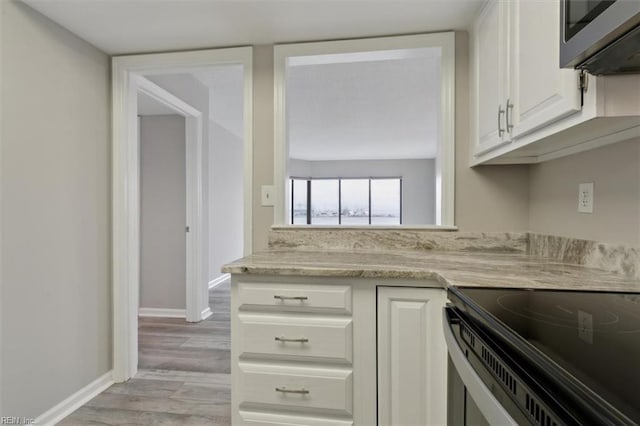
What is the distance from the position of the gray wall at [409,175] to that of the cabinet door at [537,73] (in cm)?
783

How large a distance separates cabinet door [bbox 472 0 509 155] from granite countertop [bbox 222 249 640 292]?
51cm

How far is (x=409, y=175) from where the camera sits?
9.11 meters

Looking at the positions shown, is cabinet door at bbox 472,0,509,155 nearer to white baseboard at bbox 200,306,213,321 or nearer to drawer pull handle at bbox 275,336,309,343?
drawer pull handle at bbox 275,336,309,343

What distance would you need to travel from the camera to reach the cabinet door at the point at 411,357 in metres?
1.30

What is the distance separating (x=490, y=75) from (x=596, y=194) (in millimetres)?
654

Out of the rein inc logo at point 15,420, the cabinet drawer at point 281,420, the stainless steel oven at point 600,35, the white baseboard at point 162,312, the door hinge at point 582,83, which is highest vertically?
the stainless steel oven at point 600,35

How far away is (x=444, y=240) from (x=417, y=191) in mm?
7464

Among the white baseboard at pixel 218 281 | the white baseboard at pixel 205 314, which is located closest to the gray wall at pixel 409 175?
the white baseboard at pixel 218 281

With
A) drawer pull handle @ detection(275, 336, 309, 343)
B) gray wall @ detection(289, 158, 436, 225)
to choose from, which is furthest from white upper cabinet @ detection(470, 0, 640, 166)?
gray wall @ detection(289, 158, 436, 225)

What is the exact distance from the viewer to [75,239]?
200 centimetres

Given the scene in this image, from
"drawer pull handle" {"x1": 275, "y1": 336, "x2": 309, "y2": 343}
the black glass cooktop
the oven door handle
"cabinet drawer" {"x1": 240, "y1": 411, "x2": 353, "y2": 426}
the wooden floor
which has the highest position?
the black glass cooktop

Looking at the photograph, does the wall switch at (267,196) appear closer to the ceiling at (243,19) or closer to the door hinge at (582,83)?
the ceiling at (243,19)

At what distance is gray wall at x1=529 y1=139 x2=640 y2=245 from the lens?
115 centimetres

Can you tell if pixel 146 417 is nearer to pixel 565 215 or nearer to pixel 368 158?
pixel 565 215
